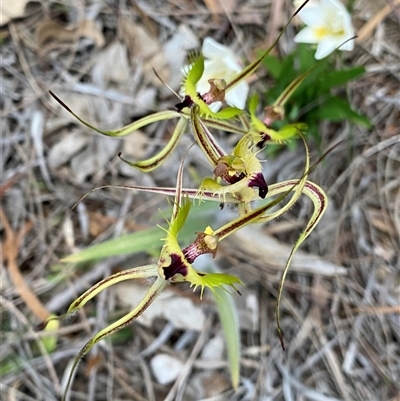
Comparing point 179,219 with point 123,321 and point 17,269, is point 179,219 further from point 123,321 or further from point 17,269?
point 17,269

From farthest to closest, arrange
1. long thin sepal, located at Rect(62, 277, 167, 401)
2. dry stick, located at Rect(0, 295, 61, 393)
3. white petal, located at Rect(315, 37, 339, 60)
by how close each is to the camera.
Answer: dry stick, located at Rect(0, 295, 61, 393) → white petal, located at Rect(315, 37, 339, 60) → long thin sepal, located at Rect(62, 277, 167, 401)

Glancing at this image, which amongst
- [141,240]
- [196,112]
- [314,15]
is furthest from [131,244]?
[314,15]

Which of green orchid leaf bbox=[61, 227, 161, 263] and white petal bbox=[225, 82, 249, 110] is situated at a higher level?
white petal bbox=[225, 82, 249, 110]

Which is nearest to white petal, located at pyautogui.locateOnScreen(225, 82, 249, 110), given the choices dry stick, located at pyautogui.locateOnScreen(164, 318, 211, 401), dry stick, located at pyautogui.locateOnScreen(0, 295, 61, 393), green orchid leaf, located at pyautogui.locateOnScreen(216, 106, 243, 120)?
green orchid leaf, located at pyautogui.locateOnScreen(216, 106, 243, 120)

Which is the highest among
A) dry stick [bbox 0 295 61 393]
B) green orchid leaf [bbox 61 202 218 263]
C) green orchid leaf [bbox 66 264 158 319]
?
green orchid leaf [bbox 66 264 158 319]

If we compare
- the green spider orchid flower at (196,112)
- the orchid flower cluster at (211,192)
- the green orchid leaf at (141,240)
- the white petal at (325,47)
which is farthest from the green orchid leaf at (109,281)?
the white petal at (325,47)

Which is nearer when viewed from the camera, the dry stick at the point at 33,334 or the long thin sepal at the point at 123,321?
Answer: the long thin sepal at the point at 123,321

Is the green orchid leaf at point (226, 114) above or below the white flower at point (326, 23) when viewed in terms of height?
above

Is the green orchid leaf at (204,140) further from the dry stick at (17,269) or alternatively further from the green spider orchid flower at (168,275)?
the dry stick at (17,269)

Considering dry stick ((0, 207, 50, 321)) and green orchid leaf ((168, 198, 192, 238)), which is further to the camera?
dry stick ((0, 207, 50, 321))

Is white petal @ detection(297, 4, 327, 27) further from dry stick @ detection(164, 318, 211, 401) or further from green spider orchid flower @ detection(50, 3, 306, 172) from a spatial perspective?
dry stick @ detection(164, 318, 211, 401)
